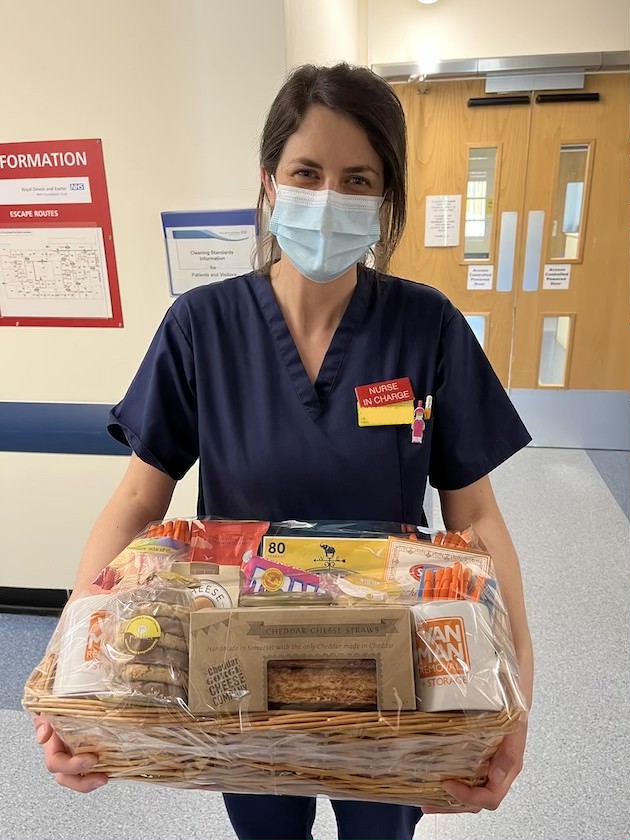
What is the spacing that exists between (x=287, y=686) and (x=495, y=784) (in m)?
0.27

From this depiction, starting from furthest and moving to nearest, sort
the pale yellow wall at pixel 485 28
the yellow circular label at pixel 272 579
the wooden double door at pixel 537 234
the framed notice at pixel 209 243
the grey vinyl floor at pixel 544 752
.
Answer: the wooden double door at pixel 537 234
the pale yellow wall at pixel 485 28
the framed notice at pixel 209 243
the grey vinyl floor at pixel 544 752
the yellow circular label at pixel 272 579

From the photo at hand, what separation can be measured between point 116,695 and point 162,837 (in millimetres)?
A: 1232

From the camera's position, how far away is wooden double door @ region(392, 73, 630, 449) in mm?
3559

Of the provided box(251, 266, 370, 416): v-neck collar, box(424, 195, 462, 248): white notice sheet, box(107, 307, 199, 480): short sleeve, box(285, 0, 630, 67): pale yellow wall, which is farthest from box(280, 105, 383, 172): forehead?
box(424, 195, 462, 248): white notice sheet

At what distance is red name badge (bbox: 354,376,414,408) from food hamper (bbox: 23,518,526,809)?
Result: 0.32m

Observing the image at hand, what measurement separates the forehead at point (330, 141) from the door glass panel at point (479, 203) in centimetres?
306

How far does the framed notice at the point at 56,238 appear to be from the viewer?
6.23 ft

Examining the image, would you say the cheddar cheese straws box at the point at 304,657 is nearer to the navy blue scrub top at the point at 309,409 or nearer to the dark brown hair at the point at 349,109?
the navy blue scrub top at the point at 309,409

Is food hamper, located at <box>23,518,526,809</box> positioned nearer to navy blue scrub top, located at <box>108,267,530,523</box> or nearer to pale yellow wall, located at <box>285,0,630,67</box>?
navy blue scrub top, located at <box>108,267,530,523</box>

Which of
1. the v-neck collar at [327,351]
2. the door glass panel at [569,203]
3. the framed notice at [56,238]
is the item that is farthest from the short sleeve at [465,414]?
the door glass panel at [569,203]

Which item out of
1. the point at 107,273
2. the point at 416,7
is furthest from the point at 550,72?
the point at 107,273

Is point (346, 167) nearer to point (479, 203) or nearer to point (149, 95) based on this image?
point (149, 95)

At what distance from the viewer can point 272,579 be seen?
Answer: 0.74m

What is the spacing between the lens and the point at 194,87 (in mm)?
1738
